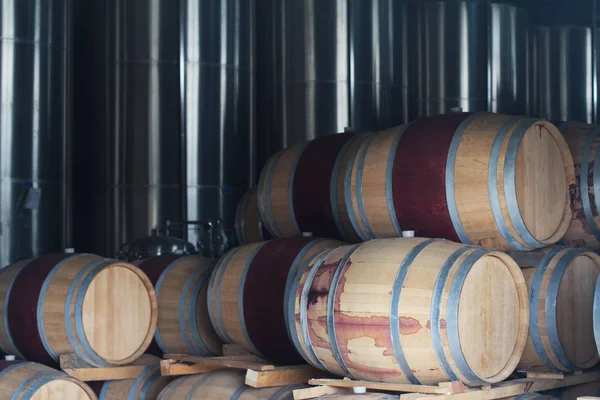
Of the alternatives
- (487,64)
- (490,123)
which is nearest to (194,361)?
(490,123)

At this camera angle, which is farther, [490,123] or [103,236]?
[103,236]

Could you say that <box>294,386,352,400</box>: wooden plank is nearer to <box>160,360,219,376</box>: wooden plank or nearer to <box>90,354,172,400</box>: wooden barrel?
<box>160,360,219,376</box>: wooden plank

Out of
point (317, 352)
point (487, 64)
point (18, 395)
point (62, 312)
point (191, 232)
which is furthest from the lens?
point (487, 64)

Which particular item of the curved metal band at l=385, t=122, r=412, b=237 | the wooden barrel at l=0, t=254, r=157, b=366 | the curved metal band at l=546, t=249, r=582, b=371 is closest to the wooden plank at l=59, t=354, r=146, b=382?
the wooden barrel at l=0, t=254, r=157, b=366

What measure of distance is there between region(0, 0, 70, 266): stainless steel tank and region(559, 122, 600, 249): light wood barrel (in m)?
5.47

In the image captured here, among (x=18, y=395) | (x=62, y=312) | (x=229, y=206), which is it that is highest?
(x=229, y=206)

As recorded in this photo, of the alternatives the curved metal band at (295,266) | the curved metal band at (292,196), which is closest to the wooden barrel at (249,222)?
the curved metal band at (292,196)

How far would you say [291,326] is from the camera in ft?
19.5

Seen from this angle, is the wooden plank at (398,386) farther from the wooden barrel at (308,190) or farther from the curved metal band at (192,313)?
the curved metal band at (192,313)

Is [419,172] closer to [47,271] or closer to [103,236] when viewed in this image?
[47,271]

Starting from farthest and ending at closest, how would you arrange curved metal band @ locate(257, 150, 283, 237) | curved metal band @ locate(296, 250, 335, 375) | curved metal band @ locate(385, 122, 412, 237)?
1. curved metal band @ locate(257, 150, 283, 237)
2. curved metal band @ locate(385, 122, 412, 237)
3. curved metal band @ locate(296, 250, 335, 375)

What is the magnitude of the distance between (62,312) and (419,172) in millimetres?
2821

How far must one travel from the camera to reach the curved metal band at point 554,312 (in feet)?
19.1

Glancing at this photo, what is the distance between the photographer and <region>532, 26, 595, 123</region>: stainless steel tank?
14.0 metres
